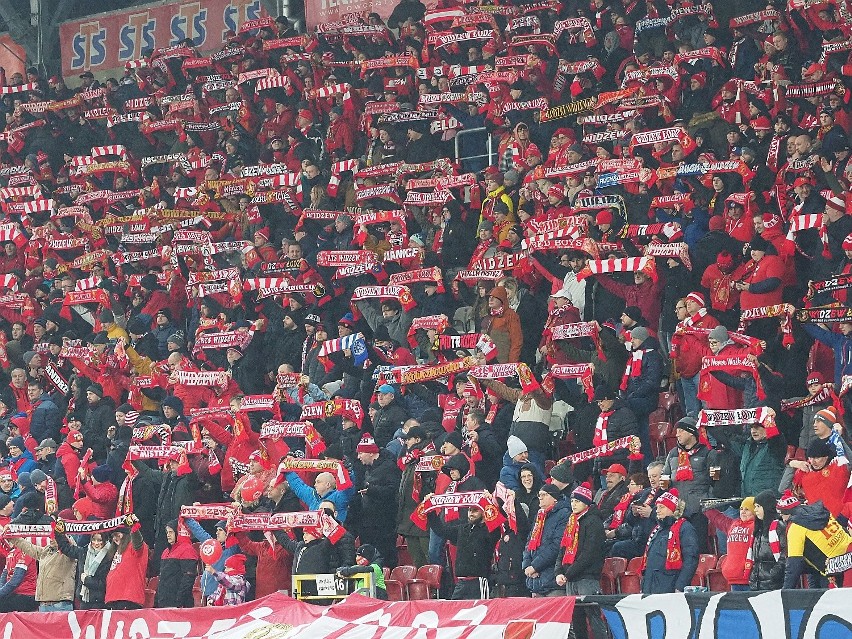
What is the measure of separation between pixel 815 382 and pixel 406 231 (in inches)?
285

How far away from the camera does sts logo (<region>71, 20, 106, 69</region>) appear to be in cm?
2859

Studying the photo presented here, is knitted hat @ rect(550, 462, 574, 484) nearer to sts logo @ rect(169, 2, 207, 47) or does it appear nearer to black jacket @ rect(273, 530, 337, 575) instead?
black jacket @ rect(273, 530, 337, 575)

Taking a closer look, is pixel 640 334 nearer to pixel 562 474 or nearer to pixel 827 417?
pixel 562 474

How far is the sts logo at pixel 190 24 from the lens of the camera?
1084 inches

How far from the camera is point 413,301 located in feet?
57.1

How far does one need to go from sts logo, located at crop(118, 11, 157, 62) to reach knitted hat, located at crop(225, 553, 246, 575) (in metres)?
15.8

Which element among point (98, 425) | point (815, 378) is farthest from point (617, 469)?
point (98, 425)

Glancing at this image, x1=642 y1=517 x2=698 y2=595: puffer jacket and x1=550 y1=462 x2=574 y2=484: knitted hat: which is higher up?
x1=550 y1=462 x2=574 y2=484: knitted hat

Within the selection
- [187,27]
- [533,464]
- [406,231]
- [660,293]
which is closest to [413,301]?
[406,231]

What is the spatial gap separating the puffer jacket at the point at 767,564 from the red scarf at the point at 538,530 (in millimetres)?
2029

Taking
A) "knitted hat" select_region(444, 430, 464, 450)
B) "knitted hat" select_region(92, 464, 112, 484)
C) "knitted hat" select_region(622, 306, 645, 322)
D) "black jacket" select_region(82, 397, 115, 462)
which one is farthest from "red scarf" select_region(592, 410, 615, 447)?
"black jacket" select_region(82, 397, 115, 462)

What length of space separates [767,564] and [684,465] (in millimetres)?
1744

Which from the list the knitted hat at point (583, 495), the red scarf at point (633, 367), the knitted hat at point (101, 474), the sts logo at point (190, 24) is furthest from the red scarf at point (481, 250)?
the sts logo at point (190, 24)

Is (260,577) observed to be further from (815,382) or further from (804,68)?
(804,68)
